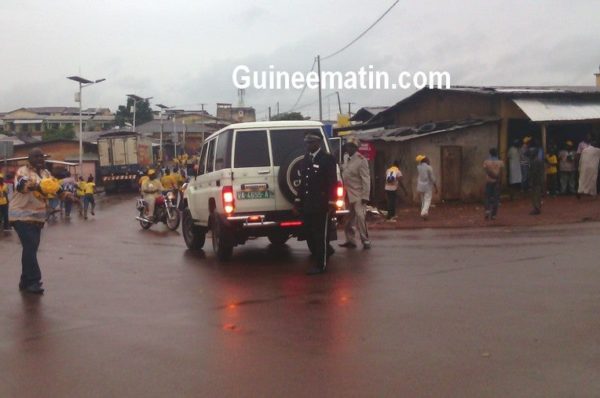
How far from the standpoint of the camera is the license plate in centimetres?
1159

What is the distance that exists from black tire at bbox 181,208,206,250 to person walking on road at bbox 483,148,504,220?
7.24 m

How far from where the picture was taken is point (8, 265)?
42.7ft

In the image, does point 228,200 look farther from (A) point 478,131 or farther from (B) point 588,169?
(A) point 478,131

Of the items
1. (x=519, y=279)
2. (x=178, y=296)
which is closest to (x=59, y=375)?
(x=178, y=296)

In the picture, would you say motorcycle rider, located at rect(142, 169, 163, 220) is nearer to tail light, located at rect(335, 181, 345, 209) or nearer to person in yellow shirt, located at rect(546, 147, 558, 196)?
tail light, located at rect(335, 181, 345, 209)

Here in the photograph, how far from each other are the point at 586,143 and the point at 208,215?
44.1 feet

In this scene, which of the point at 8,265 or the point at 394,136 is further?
the point at 394,136

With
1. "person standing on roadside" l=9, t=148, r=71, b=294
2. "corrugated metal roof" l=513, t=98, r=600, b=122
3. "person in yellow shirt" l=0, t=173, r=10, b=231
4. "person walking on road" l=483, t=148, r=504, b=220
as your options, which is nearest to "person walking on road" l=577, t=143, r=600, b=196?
"corrugated metal roof" l=513, t=98, r=600, b=122

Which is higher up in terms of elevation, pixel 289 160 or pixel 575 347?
pixel 289 160

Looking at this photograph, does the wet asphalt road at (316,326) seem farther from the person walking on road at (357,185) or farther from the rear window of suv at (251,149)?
the rear window of suv at (251,149)

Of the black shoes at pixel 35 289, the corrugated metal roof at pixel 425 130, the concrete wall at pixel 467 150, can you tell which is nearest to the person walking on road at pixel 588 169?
the concrete wall at pixel 467 150

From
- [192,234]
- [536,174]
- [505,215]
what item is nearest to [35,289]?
[192,234]

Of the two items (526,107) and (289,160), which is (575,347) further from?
(526,107)

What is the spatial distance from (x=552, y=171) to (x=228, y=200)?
14.8 metres
